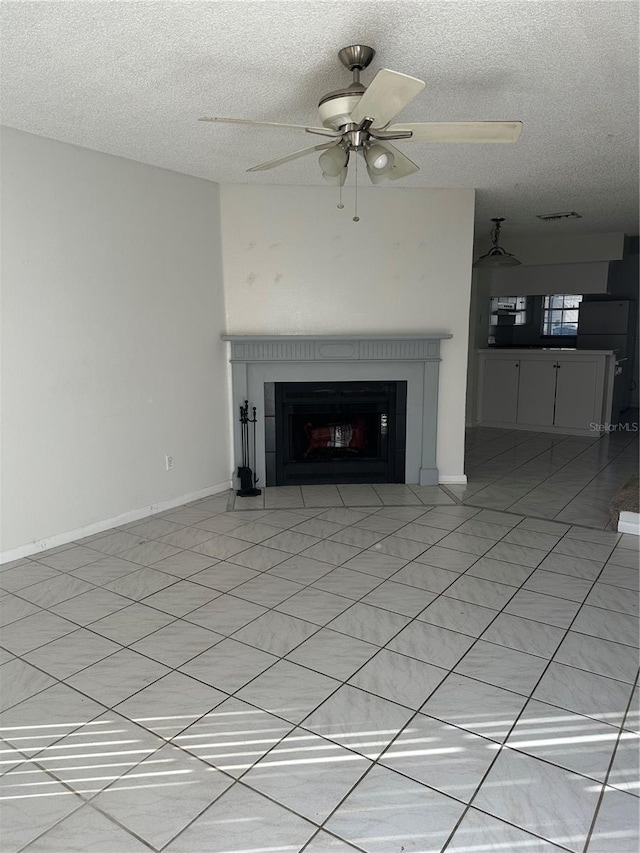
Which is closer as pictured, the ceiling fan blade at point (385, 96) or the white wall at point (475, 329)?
the ceiling fan blade at point (385, 96)

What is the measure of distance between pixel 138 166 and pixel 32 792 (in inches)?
139

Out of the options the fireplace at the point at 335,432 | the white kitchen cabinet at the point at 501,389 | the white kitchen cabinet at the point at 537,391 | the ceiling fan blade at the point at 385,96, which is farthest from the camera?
the white kitchen cabinet at the point at 501,389

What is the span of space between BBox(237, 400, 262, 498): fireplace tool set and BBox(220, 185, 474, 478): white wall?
0.67 metres

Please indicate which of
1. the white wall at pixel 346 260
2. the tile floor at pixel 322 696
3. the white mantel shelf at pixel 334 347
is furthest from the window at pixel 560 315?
the tile floor at pixel 322 696

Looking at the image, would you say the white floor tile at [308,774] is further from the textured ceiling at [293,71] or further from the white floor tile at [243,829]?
the textured ceiling at [293,71]

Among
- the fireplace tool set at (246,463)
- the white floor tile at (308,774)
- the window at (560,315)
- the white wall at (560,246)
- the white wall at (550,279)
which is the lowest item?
the white floor tile at (308,774)

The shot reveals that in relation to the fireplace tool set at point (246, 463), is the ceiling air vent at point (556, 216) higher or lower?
higher

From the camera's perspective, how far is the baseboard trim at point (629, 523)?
3762 mm

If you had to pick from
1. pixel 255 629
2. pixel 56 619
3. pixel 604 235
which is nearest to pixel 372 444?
pixel 255 629

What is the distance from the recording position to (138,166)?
3865 mm

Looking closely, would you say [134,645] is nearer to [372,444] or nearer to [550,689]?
[550,689]

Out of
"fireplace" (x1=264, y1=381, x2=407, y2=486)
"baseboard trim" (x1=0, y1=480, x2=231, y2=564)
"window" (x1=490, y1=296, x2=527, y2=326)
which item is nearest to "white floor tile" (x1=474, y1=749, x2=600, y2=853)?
"baseboard trim" (x1=0, y1=480, x2=231, y2=564)

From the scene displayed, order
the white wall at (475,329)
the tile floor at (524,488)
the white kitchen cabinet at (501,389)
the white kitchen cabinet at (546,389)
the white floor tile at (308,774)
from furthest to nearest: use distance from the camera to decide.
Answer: the white wall at (475,329) → the white kitchen cabinet at (501,389) → the white kitchen cabinet at (546,389) → the tile floor at (524,488) → the white floor tile at (308,774)

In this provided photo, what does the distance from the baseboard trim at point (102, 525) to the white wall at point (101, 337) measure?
0.09 ft
